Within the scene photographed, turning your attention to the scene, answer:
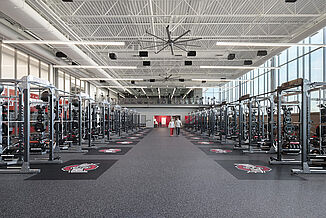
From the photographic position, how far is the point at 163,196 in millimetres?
3203

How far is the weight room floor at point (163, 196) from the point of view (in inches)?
106

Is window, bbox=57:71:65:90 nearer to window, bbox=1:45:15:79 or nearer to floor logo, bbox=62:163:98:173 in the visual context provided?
window, bbox=1:45:15:79

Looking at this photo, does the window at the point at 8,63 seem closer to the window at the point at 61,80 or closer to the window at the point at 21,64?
the window at the point at 21,64

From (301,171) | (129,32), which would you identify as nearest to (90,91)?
(129,32)

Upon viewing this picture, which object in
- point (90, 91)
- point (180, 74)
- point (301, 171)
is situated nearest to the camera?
point (301, 171)

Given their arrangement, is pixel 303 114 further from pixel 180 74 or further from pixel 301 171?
pixel 180 74

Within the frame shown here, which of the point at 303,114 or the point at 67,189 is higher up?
the point at 303,114

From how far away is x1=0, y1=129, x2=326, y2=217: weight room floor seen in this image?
8.81 feet

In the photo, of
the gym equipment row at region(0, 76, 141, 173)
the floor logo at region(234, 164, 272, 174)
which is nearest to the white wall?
the gym equipment row at region(0, 76, 141, 173)

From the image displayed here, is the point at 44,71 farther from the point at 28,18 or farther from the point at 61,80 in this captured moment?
the point at 28,18

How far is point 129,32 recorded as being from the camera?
1128cm

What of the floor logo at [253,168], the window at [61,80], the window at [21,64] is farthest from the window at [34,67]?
the floor logo at [253,168]

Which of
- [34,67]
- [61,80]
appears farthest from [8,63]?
[61,80]

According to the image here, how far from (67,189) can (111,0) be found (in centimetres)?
707
